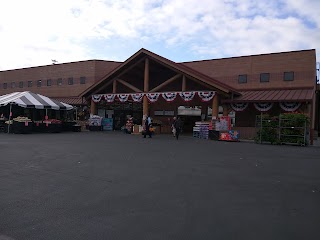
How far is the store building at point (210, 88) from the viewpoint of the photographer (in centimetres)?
2127

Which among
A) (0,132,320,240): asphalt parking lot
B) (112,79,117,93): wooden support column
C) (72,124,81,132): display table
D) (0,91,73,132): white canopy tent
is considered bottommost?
(0,132,320,240): asphalt parking lot

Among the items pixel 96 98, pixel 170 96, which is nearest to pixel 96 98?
pixel 96 98

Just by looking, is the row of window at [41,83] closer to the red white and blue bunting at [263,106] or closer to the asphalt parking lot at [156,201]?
the red white and blue bunting at [263,106]

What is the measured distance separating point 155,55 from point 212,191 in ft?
59.7

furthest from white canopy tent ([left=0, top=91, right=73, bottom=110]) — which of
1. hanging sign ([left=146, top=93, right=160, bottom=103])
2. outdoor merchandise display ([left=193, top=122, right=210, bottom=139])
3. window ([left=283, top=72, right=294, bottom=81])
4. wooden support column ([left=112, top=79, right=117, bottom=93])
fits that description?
window ([left=283, top=72, right=294, bottom=81])

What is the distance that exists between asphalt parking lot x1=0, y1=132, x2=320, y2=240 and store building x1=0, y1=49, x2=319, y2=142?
13.0 m

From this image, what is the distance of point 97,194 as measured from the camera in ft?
17.7

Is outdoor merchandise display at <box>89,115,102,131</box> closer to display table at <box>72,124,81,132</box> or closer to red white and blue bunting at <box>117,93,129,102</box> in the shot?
display table at <box>72,124,81,132</box>

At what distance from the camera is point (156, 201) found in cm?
503

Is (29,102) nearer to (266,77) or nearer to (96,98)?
(96,98)

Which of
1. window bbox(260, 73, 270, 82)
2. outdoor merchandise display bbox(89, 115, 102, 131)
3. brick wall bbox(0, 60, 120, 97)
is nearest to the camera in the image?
window bbox(260, 73, 270, 82)

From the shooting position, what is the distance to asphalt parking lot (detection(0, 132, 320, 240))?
377 centimetres

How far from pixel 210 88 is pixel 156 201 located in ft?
57.2

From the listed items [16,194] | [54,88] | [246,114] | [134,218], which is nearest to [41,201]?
[16,194]
